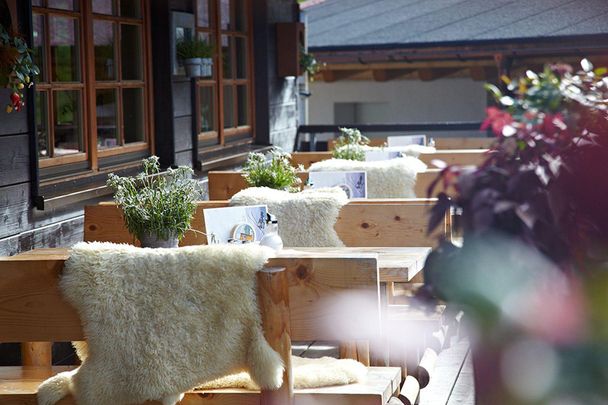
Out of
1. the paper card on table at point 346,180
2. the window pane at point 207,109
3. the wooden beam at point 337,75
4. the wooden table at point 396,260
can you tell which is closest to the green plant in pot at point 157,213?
the wooden table at point 396,260

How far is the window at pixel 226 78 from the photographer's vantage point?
24.9 feet

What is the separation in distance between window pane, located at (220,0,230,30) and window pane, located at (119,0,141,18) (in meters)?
1.63

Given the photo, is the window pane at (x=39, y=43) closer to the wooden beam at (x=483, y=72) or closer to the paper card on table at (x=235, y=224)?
the paper card on table at (x=235, y=224)

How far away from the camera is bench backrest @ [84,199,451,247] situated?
4.47 m

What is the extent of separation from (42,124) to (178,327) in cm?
266

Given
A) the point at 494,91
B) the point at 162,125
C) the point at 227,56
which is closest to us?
the point at 494,91

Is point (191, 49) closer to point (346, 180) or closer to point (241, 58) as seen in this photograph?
point (346, 180)

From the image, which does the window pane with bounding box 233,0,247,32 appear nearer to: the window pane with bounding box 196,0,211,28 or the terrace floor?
the window pane with bounding box 196,0,211,28

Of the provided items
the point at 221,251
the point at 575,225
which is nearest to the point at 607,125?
the point at 575,225

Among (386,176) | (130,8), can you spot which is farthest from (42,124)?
(386,176)

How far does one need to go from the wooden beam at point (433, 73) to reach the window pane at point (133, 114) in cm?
781

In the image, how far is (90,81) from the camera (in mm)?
5613

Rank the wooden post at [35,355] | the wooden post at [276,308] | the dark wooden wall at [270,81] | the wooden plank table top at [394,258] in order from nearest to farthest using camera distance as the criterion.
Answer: the wooden post at [276,308] < the wooden post at [35,355] < the wooden plank table top at [394,258] < the dark wooden wall at [270,81]

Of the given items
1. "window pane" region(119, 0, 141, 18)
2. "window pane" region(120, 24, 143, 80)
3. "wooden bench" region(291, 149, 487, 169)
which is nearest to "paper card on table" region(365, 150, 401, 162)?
"wooden bench" region(291, 149, 487, 169)
